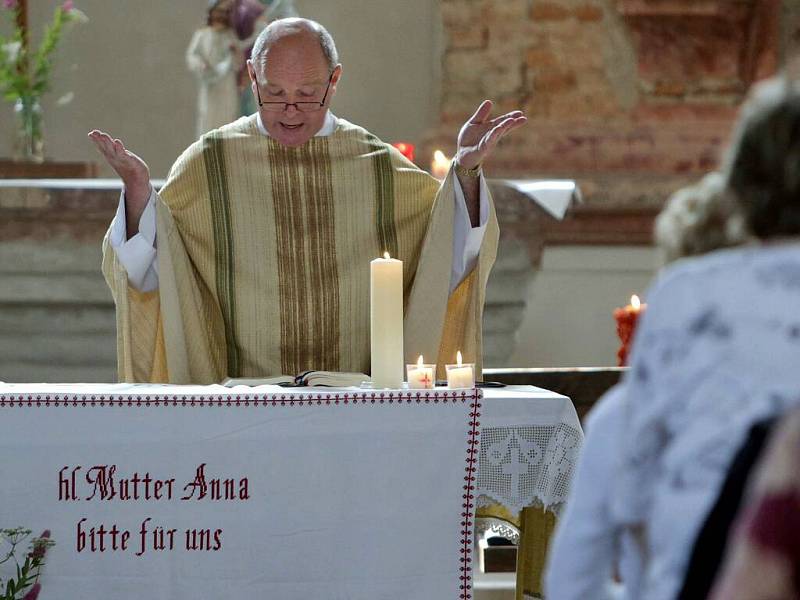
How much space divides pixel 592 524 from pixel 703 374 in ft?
0.74

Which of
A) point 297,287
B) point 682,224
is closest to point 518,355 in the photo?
point 297,287

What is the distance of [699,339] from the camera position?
142 centimetres

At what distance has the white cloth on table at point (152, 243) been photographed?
3.44 metres

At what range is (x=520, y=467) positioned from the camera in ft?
9.11

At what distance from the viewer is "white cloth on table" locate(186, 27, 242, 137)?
6363mm

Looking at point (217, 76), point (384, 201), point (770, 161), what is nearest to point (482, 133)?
point (384, 201)

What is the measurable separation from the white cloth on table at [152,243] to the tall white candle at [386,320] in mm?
720

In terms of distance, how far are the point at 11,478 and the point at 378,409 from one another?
0.69m

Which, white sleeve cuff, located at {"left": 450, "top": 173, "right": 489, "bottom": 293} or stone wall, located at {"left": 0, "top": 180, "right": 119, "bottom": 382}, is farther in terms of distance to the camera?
stone wall, located at {"left": 0, "top": 180, "right": 119, "bottom": 382}

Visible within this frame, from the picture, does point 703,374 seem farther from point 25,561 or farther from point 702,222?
point 25,561

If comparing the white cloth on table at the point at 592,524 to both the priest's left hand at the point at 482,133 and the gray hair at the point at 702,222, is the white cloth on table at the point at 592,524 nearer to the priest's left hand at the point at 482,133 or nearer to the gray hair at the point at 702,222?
the gray hair at the point at 702,222

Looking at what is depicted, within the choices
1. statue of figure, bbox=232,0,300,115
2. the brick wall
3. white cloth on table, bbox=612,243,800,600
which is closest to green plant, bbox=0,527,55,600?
white cloth on table, bbox=612,243,800,600

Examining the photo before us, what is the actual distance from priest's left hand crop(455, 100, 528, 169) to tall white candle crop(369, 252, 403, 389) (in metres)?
0.51

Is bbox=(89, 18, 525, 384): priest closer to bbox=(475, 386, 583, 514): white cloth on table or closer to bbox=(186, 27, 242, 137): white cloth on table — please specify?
bbox=(475, 386, 583, 514): white cloth on table
